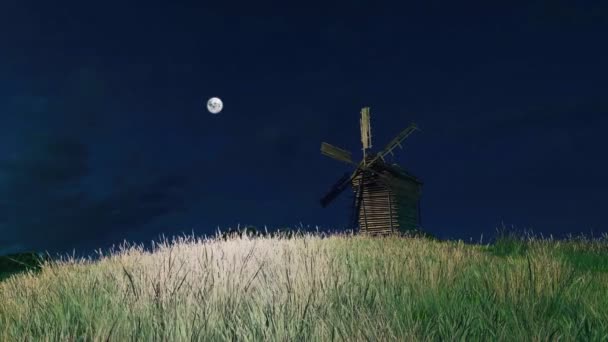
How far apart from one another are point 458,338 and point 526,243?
33.0 ft

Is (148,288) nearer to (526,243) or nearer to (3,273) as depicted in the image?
(526,243)

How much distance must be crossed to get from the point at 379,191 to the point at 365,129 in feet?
15.4

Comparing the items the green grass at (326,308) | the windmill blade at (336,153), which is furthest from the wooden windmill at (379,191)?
the green grass at (326,308)

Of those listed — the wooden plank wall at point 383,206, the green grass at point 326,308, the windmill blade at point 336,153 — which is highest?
the windmill blade at point 336,153

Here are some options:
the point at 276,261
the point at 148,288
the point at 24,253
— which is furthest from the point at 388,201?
the point at 148,288

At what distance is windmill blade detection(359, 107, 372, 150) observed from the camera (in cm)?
3092

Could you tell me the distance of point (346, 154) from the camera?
30.9 metres

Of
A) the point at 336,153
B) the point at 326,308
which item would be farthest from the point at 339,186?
the point at 326,308

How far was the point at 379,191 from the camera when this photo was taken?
2880 cm

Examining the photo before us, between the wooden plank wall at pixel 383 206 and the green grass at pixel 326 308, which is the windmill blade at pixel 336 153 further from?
the green grass at pixel 326 308

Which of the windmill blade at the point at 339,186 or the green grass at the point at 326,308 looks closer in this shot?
the green grass at the point at 326,308

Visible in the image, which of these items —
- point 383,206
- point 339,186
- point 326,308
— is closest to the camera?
point 326,308

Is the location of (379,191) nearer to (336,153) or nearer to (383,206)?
(383,206)

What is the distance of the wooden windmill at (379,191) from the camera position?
28.5 meters
